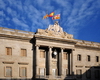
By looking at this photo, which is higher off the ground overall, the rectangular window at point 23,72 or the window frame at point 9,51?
the window frame at point 9,51

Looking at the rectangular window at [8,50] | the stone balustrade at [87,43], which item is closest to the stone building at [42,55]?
the rectangular window at [8,50]

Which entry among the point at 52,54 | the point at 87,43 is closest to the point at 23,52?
the point at 52,54

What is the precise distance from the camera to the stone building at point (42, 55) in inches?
966

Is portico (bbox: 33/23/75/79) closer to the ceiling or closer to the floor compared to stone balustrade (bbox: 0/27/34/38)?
closer to the floor

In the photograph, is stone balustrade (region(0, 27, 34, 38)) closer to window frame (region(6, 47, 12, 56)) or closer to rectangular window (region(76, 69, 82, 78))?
window frame (region(6, 47, 12, 56))

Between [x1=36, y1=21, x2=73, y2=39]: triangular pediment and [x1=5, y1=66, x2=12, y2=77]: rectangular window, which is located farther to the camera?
[x1=36, y1=21, x2=73, y2=39]: triangular pediment

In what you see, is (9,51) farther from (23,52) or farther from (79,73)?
(79,73)

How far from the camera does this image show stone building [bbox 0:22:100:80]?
24547mm

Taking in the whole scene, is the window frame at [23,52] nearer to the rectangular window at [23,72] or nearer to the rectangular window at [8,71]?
the rectangular window at [23,72]

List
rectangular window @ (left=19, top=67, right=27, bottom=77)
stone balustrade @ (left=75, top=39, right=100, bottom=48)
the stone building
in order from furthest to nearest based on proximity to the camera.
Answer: stone balustrade @ (left=75, top=39, right=100, bottom=48)
rectangular window @ (left=19, top=67, right=27, bottom=77)
the stone building

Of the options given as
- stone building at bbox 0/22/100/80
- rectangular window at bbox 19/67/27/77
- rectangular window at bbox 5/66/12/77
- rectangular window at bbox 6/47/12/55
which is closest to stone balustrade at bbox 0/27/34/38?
stone building at bbox 0/22/100/80

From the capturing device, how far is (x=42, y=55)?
2769 centimetres

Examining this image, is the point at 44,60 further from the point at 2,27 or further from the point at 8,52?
the point at 2,27

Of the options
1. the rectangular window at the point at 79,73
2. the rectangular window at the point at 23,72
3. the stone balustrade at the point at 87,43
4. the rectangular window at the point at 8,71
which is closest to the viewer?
the rectangular window at the point at 8,71
